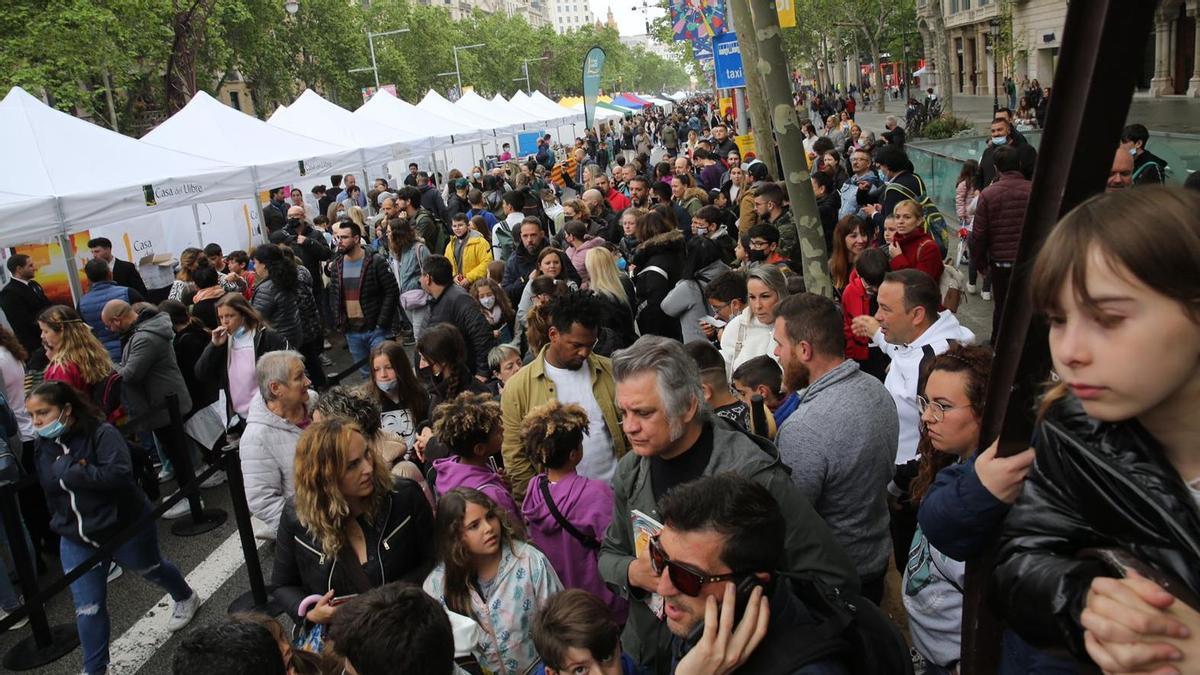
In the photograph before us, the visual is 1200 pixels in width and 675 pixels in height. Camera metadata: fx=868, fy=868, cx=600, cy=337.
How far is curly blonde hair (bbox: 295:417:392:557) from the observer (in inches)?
139

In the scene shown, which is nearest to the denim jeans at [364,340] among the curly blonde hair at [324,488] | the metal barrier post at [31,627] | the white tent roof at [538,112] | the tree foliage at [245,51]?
the metal barrier post at [31,627]

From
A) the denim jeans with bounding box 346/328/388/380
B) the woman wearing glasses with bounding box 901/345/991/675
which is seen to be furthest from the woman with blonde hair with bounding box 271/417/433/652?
the denim jeans with bounding box 346/328/388/380

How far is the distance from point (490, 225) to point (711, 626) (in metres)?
11.9

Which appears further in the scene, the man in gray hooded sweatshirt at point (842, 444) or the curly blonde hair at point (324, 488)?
the curly blonde hair at point (324, 488)

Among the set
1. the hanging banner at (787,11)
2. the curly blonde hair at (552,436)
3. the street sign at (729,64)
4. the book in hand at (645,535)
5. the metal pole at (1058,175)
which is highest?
the hanging banner at (787,11)

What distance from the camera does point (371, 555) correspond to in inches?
142

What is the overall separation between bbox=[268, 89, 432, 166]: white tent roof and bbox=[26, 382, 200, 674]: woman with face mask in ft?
43.9

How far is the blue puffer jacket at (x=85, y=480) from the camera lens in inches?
199

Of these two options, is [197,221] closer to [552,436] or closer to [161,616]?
[161,616]

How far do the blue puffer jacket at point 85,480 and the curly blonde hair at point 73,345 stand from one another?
1.93 m

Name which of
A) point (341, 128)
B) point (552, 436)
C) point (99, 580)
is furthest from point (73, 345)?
point (341, 128)

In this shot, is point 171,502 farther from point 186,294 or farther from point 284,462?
point 186,294

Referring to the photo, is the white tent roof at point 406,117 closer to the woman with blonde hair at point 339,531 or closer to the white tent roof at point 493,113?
the white tent roof at point 493,113

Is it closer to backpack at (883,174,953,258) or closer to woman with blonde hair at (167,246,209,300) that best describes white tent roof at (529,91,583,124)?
woman with blonde hair at (167,246,209,300)
